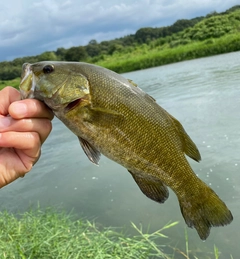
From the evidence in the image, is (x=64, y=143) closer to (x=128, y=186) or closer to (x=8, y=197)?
(x=8, y=197)

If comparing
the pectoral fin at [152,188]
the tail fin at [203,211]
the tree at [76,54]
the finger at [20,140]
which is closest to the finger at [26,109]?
the finger at [20,140]

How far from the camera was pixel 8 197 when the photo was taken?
990 cm

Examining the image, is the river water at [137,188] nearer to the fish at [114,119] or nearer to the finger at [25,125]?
the fish at [114,119]

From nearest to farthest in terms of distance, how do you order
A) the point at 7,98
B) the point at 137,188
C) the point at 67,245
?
the point at 7,98
the point at 67,245
the point at 137,188

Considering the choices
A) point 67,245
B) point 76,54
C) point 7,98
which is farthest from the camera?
point 76,54

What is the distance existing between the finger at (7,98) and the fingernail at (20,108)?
22cm

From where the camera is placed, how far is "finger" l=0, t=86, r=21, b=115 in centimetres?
222

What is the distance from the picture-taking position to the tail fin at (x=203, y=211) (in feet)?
7.53

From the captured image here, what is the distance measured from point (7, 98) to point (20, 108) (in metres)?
0.28

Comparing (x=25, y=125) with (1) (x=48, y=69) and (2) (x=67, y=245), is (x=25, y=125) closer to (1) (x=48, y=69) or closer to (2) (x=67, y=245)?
(1) (x=48, y=69)

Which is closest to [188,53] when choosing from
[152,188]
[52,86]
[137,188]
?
[137,188]

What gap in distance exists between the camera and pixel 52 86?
6.72 ft

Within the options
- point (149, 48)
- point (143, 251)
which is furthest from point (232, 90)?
point (149, 48)

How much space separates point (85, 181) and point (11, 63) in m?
36.9
